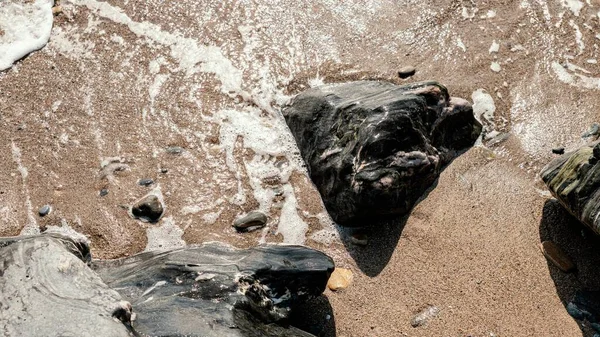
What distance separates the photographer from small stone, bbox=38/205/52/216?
4.84m

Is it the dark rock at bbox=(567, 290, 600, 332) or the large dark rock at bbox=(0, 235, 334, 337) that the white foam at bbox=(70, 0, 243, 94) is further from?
the dark rock at bbox=(567, 290, 600, 332)

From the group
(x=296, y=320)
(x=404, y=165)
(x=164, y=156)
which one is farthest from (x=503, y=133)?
(x=164, y=156)

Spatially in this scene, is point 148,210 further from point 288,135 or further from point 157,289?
point 288,135

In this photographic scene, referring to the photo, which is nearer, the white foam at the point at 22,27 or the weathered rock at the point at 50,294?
the weathered rock at the point at 50,294

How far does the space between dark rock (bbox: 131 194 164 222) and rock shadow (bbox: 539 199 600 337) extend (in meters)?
2.65

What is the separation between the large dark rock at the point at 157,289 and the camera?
331cm

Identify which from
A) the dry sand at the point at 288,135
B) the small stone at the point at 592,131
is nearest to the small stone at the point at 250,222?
the dry sand at the point at 288,135

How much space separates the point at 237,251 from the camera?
14.1 ft

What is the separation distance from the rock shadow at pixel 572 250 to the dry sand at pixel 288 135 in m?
0.01

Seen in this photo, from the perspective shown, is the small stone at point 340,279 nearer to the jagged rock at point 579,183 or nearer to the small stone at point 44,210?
the jagged rock at point 579,183

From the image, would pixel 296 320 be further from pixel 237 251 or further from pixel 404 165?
pixel 404 165

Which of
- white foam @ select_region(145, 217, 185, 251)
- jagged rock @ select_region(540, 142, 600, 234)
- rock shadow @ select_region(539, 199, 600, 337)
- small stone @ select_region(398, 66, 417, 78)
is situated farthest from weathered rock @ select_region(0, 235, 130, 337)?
small stone @ select_region(398, 66, 417, 78)

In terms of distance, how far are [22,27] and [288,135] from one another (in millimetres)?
2729

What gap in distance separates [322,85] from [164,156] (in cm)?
140
